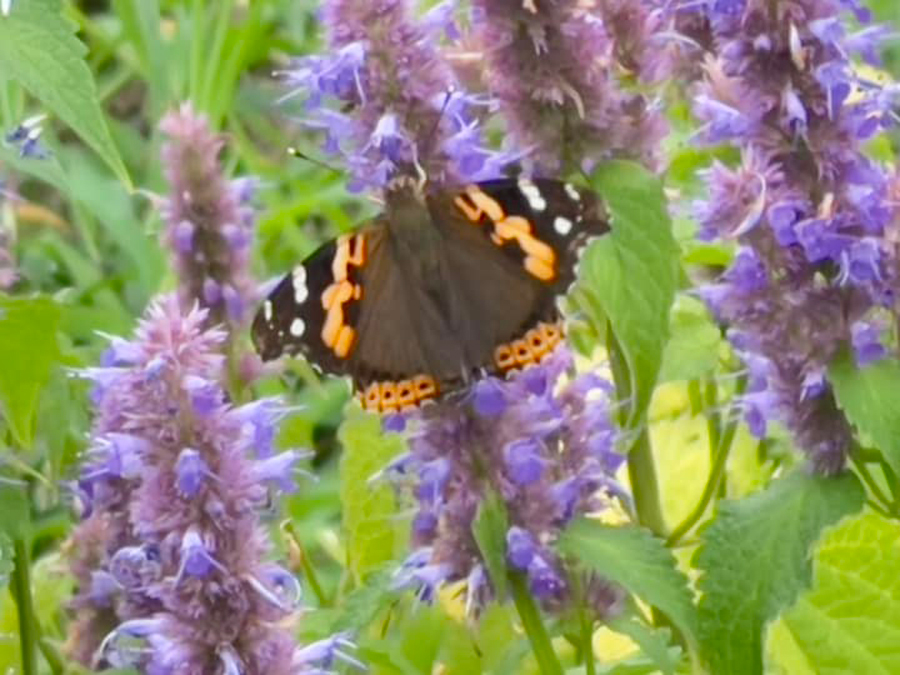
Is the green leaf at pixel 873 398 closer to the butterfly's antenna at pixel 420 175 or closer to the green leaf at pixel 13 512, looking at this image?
the butterfly's antenna at pixel 420 175

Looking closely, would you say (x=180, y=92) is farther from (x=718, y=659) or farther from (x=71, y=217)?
(x=718, y=659)

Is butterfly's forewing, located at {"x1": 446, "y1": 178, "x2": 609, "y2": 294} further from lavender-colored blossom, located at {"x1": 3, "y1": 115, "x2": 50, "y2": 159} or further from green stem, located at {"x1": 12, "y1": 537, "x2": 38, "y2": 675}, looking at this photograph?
green stem, located at {"x1": 12, "y1": 537, "x2": 38, "y2": 675}

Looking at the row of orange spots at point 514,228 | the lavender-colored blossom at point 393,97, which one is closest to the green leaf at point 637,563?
the row of orange spots at point 514,228

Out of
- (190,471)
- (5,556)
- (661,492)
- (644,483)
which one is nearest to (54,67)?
(190,471)

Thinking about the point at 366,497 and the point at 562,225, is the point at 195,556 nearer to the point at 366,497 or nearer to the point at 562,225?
the point at 562,225

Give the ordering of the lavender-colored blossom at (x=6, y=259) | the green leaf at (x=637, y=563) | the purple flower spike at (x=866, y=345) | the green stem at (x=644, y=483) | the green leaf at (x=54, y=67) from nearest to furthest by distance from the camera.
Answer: the green leaf at (x=54, y=67)
the green leaf at (x=637, y=563)
the purple flower spike at (x=866, y=345)
the lavender-colored blossom at (x=6, y=259)
the green stem at (x=644, y=483)

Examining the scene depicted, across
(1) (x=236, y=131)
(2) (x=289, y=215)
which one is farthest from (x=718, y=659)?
(1) (x=236, y=131)
